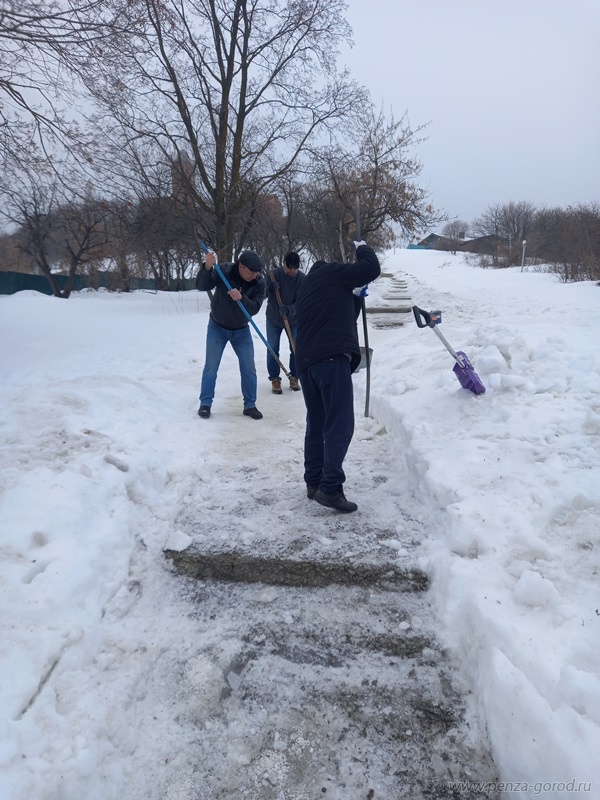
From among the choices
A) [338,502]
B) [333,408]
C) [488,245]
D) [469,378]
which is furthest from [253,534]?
[488,245]

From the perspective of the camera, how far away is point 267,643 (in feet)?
7.94

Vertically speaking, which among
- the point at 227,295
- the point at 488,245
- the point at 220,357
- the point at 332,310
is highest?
the point at 488,245

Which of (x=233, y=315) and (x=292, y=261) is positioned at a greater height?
(x=292, y=261)

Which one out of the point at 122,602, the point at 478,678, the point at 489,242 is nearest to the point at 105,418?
the point at 122,602

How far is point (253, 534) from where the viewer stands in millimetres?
3129

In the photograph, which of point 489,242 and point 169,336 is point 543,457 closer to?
point 169,336

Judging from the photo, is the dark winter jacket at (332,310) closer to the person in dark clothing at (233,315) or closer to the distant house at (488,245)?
the person in dark clothing at (233,315)

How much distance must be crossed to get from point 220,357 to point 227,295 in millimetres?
681

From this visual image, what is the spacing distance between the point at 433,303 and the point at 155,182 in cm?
1024

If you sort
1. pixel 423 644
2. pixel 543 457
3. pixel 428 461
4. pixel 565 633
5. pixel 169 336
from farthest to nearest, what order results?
pixel 169 336 → pixel 428 461 → pixel 543 457 → pixel 423 644 → pixel 565 633

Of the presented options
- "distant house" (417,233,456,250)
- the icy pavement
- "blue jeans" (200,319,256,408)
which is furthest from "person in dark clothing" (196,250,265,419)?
"distant house" (417,233,456,250)

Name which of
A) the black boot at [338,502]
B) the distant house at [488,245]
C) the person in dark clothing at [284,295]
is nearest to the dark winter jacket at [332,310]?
the black boot at [338,502]

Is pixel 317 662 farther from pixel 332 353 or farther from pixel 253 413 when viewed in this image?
pixel 253 413

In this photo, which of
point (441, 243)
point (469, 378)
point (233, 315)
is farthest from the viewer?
point (441, 243)
